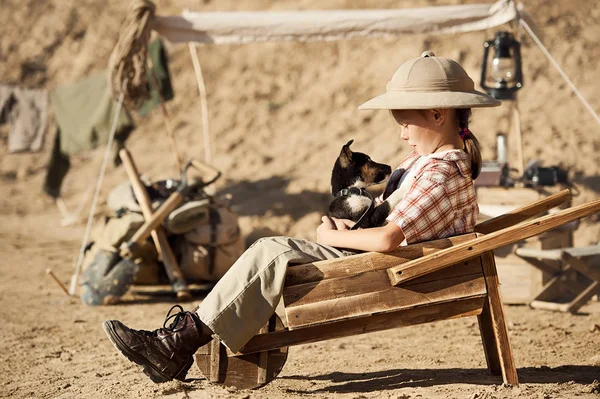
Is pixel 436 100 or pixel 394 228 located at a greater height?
pixel 436 100

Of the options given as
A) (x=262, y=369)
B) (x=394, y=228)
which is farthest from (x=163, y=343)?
(x=394, y=228)

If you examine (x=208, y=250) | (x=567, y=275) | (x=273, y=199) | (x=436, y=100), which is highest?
(x=436, y=100)

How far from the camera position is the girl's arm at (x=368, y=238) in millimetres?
3438

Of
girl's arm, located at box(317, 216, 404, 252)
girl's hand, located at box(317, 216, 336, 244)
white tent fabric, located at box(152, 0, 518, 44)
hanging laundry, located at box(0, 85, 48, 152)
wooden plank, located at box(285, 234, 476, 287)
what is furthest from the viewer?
hanging laundry, located at box(0, 85, 48, 152)

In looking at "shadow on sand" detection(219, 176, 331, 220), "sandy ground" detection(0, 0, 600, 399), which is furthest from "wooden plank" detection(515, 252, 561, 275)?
"shadow on sand" detection(219, 176, 331, 220)

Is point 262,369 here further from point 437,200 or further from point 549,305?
point 549,305

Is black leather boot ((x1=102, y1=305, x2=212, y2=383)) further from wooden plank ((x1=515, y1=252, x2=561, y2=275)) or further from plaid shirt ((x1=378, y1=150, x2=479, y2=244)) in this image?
wooden plank ((x1=515, y1=252, x2=561, y2=275))

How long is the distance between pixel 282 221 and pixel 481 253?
5.41 metres

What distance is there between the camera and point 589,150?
899 centimetres

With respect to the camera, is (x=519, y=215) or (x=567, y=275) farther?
(x=567, y=275)

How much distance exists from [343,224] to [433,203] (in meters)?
0.43

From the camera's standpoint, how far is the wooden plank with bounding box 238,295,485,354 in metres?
3.67

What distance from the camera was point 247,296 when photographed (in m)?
3.51

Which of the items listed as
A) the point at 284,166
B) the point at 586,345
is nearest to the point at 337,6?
the point at 284,166
